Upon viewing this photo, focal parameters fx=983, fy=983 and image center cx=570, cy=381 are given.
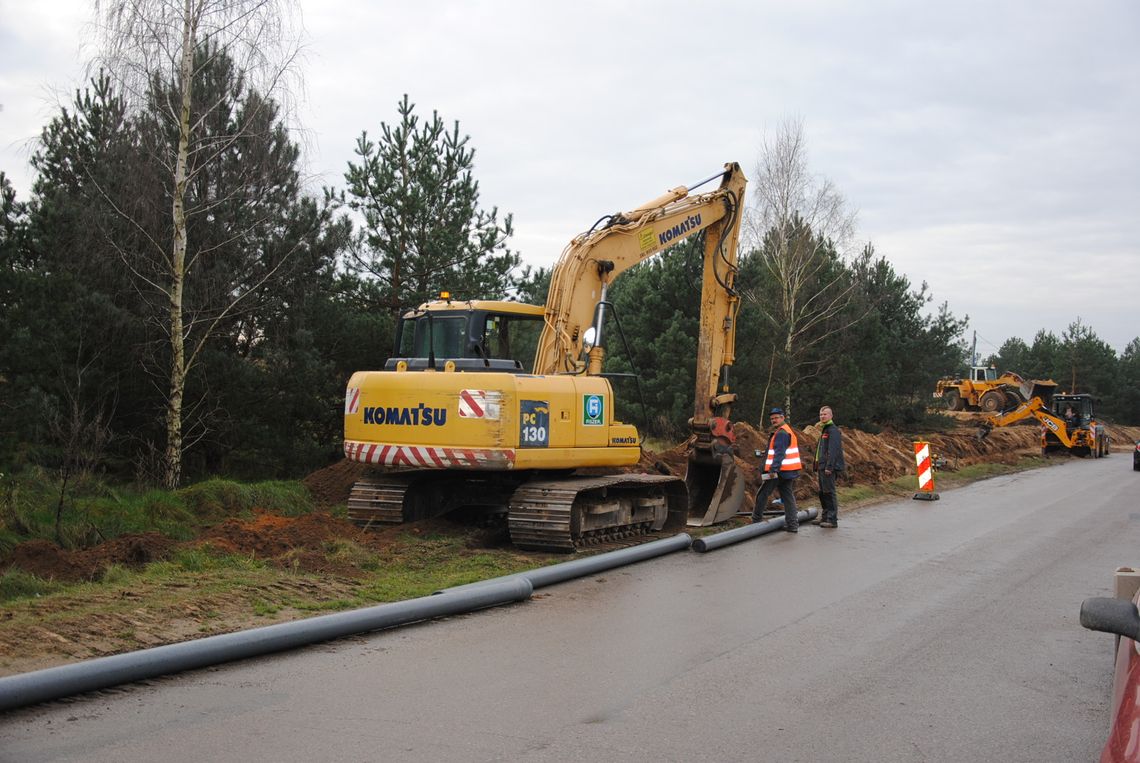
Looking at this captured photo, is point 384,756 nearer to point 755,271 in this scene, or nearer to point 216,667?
point 216,667

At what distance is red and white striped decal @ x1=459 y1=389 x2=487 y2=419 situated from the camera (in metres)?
10.8

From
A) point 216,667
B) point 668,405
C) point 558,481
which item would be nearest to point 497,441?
point 558,481

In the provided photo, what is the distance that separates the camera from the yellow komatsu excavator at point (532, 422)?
10.9 metres

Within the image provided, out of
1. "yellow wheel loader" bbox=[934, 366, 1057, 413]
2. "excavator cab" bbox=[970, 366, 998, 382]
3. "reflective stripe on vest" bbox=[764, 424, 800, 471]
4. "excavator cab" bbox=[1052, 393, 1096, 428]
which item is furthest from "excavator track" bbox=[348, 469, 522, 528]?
"excavator cab" bbox=[970, 366, 998, 382]

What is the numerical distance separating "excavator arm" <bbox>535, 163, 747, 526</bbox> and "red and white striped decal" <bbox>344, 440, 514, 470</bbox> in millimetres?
1892

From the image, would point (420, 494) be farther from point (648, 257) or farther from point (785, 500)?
point (785, 500)

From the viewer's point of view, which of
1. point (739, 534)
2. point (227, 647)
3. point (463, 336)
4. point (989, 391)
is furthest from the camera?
point (989, 391)

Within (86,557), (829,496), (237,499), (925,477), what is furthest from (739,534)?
(925,477)

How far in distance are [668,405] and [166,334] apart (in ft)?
51.6

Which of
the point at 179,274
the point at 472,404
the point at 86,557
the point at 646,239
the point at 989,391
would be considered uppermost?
the point at 646,239

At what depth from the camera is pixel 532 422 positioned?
36.3 ft

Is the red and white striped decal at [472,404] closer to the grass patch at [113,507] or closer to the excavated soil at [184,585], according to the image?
the excavated soil at [184,585]

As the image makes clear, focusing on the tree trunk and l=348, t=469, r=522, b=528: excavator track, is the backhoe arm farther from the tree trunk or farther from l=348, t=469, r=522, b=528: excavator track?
the tree trunk

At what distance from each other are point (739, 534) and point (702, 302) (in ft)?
13.0
